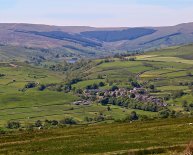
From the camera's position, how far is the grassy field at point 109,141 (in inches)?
1622

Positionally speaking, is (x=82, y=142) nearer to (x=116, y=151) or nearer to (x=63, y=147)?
(x=63, y=147)

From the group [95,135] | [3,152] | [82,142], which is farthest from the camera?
[95,135]

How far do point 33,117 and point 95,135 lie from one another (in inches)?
5241

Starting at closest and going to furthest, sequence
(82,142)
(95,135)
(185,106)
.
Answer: (82,142) < (95,135) < (185,106)

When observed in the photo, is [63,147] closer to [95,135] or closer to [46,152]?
[46,152]

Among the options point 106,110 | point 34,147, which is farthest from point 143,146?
point 106,110

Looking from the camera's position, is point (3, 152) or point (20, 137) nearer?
point (3, 152)

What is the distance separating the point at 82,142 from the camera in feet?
154

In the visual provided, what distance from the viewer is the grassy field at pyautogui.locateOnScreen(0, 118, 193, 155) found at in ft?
135

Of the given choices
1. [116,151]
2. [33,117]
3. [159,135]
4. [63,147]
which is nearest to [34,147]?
[63,147]

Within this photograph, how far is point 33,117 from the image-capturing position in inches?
7185

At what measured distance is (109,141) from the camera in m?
46.5

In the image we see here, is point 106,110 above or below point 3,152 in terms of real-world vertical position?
below

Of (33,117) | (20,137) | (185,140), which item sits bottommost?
(33,117)
